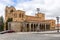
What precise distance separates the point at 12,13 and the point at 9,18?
186 inches

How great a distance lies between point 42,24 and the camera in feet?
271

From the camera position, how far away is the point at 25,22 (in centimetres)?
7662

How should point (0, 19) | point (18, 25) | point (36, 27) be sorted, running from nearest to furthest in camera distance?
point (18, 25) → point (36, 27) → point (0, 19)

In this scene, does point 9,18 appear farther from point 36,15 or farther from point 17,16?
point 36,15

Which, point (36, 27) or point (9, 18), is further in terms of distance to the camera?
point (9, 18)

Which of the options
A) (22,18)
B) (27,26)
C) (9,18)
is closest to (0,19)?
(9,18)

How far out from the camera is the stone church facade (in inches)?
2872

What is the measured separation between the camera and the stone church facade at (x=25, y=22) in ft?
239

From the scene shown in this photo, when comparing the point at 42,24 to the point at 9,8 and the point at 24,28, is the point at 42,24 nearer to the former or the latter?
the point at 24,28

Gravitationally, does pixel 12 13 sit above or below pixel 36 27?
above

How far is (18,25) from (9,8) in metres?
25.6

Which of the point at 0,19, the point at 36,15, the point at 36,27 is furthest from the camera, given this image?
the point at 36,15

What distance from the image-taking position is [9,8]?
96.4m

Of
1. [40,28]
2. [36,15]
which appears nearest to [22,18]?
[36,15]
